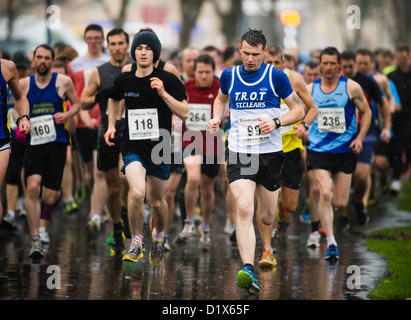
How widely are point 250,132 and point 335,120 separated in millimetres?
2313

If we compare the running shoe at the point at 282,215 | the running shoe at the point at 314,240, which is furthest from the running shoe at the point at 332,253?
the running shoe at the point at 282,215

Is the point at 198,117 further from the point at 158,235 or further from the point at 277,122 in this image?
the point at 277,122

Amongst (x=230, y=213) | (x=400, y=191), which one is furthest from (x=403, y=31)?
(x=230, y=213)

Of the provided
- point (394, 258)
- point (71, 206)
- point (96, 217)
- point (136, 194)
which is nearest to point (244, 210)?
point (136, 194)

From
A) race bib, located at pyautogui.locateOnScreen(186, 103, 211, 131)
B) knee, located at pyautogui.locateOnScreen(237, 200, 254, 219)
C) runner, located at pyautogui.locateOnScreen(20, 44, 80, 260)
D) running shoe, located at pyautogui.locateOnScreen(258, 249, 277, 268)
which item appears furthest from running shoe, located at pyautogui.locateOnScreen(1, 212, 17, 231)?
knee, located at pyautogui.locateOnScreen(237, 200, 254, 219)

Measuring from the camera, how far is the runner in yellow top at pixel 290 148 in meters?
9.32

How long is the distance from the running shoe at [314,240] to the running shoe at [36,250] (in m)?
3.20

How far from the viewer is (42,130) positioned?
10.2 m

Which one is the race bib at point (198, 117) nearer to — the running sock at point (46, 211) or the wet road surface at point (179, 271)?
the wet road surface at point (179, 271)

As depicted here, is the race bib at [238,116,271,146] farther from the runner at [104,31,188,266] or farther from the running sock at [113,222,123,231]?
the running sock at [113,222,123,231]

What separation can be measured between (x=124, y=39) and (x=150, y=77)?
1.71 m

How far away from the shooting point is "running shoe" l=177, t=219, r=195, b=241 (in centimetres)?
1094
